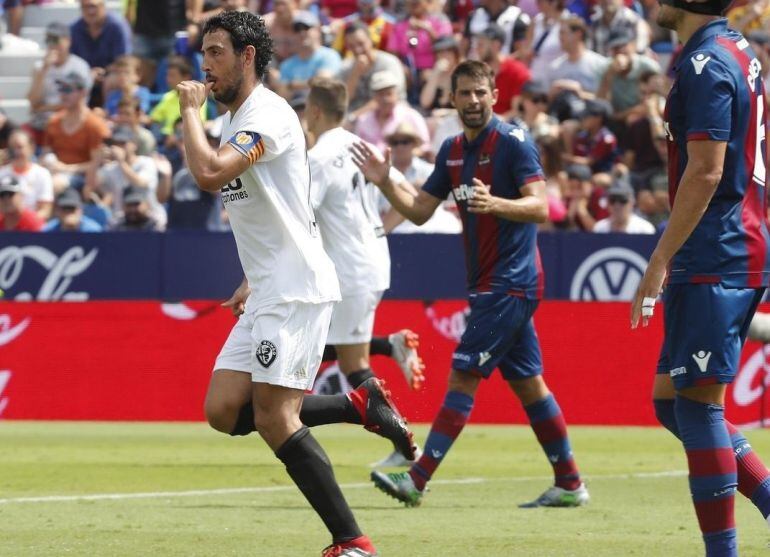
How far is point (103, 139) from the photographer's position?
1983cm

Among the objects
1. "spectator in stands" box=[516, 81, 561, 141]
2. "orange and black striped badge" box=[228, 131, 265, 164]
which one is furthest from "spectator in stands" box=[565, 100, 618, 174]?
"orange and black striped badge" box=[228, 131, 265, 164]

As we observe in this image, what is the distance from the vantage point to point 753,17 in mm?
19172

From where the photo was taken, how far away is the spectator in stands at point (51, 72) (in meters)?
21.0

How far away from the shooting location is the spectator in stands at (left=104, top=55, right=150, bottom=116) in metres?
20.7

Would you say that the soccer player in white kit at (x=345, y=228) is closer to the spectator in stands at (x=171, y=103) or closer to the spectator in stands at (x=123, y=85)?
the spectator in stands at (x=171, y=103)

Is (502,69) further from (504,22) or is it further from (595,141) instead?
(595,141)

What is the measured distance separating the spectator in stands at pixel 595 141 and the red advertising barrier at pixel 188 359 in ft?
12.9

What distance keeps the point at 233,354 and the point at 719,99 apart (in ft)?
7.87

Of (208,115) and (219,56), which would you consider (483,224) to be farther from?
(208,115)

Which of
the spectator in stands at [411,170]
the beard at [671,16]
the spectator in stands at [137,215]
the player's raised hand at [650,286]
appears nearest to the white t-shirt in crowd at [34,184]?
the spectator in stands at [137,215]

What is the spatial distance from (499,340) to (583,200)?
28.1 ft

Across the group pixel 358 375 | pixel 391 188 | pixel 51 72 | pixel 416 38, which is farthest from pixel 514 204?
pixel 51 72

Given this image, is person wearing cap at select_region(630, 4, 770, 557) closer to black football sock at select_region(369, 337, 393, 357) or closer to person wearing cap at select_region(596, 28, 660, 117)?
black football sock at select_region(369, 337, 393, 357)

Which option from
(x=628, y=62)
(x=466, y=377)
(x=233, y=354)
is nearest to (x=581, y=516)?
(x=466, y=377)
